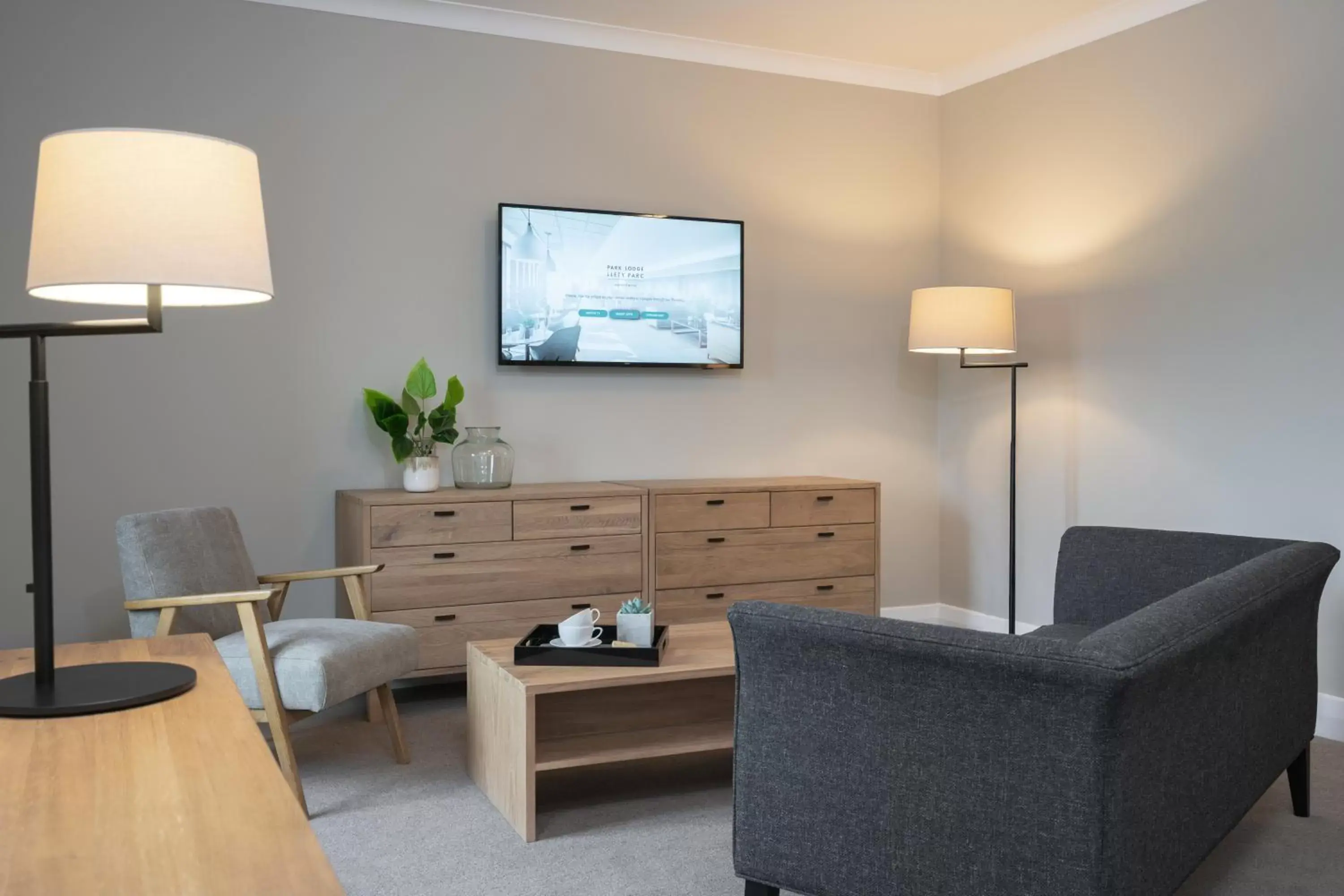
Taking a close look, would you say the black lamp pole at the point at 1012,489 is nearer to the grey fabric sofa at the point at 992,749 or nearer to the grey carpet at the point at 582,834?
the grey carpet at the point at 582,834

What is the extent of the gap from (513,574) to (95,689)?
107 inches

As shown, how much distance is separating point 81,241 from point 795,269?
161 inches

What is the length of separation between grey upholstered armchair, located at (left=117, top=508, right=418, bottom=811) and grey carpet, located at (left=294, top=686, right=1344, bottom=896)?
0.20m

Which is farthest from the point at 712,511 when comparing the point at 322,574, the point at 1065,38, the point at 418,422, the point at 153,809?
the point at 153,809

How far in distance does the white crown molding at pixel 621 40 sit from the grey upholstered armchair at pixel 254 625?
210 centimetres

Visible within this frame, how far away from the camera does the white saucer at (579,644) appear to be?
9.96 ft

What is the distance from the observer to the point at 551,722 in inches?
124

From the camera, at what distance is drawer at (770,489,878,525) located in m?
4.54

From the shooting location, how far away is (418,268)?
4.46m

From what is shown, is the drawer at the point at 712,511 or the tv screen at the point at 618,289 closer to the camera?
the drawer at the point at 712,511

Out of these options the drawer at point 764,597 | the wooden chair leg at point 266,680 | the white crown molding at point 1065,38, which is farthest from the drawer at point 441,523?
the white crown molding at point 1065,38

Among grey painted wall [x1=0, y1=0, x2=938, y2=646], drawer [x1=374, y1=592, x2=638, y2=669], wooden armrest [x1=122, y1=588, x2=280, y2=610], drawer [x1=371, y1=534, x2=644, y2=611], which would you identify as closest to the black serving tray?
wooden armrest [x1=122, y1=588, x2=280, y2=610]

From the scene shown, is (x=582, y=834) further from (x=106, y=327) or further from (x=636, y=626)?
(x=106, y=327)

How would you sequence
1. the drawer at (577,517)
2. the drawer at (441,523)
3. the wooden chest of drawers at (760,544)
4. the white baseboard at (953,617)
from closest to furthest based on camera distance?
1. the drawer at (441,523)
2. the drawer at (577,517)
3. the wooden chest of drawers at (760,544)
4. the white baseboard at (953,617)
